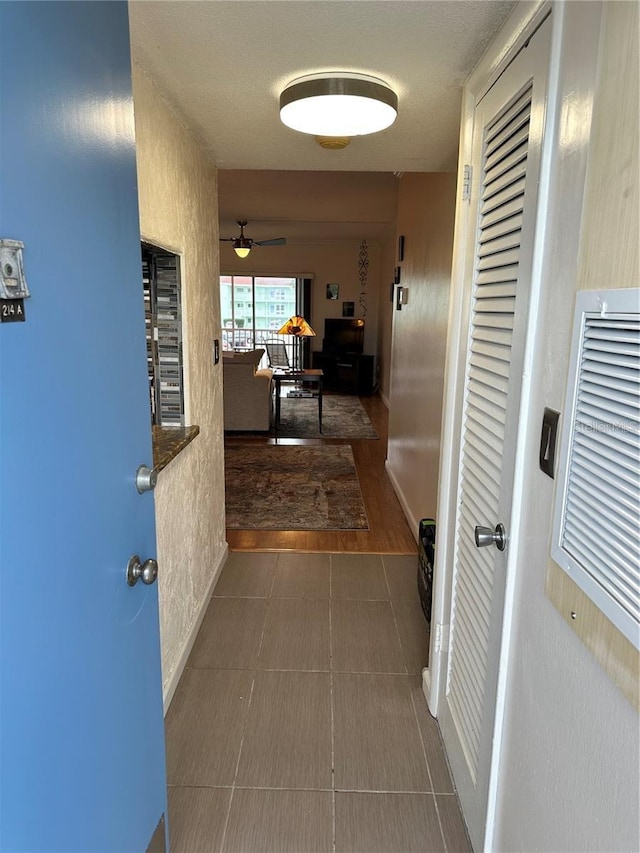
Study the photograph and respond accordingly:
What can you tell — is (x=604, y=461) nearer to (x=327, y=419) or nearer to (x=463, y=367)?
(x=463, y=367)

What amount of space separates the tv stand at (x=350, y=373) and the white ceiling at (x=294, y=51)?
708cm

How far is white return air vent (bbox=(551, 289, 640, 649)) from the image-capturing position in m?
0.70

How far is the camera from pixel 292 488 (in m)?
4.35

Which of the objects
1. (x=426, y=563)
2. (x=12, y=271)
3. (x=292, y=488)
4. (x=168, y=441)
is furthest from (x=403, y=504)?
(x=12, y=271)

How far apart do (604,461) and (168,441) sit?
1499mm

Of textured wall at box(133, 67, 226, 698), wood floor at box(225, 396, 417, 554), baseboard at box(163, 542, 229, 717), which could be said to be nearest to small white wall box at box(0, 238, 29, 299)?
textured wall at box(133, 67, 226, 698)

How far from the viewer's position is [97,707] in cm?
95

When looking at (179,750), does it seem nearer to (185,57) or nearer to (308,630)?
(308,630)

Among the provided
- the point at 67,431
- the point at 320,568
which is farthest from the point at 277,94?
the point at 320,568

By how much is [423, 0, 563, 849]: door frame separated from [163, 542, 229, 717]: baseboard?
95 centimetres

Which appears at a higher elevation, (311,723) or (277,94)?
(277,94)

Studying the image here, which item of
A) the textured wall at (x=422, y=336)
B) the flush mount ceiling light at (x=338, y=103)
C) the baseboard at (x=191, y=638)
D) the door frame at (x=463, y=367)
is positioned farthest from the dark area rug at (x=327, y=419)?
the flush mount ceiling light at (x=338, y=103)

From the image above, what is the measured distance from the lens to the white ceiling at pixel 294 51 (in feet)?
4.10

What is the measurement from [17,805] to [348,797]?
121 cm
